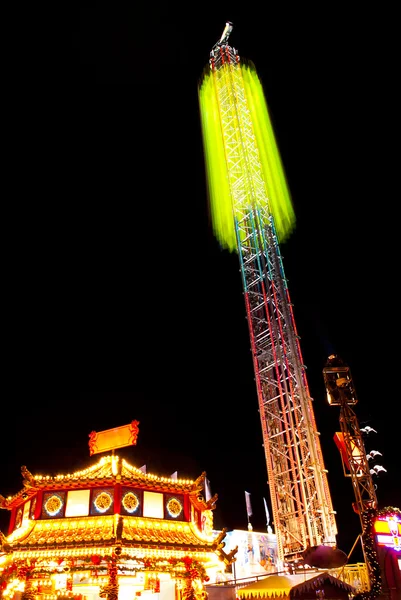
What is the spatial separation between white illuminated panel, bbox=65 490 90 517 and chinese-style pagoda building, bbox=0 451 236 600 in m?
0.03

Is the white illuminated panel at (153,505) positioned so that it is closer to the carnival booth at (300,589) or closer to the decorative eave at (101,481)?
the decorative eave at (101,481)

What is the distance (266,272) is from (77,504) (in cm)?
1546

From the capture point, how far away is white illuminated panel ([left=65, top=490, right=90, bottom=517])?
14531 mm

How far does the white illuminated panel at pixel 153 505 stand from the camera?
1509 centimetres

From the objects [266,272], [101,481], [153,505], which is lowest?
[153,505]

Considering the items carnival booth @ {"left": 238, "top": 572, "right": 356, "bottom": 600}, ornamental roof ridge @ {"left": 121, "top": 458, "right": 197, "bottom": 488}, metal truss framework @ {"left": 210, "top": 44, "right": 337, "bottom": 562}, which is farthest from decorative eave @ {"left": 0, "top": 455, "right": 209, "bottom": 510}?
metal truss framework @ {"left": 210, "top": 44, "right": 337, "bottom": 562}

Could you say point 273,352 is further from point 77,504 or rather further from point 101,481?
point 77,504

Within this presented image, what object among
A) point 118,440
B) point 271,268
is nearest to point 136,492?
point 118,440

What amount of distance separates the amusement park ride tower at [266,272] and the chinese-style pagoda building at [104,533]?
5993 mm

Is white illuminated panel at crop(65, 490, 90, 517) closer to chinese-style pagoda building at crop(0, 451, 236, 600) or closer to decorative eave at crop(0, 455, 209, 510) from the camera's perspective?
chinese-style pagoda building at crop(0, 451, 236, 600)

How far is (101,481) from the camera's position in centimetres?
1467

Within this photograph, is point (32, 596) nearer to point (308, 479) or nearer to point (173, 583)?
point (173, 583)

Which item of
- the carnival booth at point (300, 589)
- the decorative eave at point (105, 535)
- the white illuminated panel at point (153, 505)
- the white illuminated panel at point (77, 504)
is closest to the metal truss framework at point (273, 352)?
the carnival booth at point (300, 589)

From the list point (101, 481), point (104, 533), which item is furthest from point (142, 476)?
point (104, 533)
